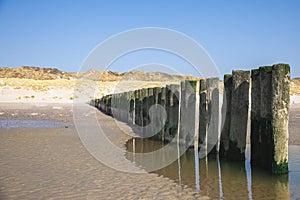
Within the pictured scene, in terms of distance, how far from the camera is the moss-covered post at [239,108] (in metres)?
6.30

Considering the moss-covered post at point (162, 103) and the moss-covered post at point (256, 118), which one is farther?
the moss-covered post at point (162, 103)

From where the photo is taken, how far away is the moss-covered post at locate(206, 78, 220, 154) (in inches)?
279

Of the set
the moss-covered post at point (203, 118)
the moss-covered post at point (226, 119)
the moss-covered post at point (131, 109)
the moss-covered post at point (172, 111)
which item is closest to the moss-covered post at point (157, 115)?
the moss-covered post at point (172, 111)

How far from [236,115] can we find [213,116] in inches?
31.4

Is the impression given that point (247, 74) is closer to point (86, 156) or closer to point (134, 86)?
point (86, 156)

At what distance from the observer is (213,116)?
280 inches

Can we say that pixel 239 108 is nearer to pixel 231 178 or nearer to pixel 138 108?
pixel 231 178

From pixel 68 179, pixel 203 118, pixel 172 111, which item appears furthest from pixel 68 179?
pixel 172 111

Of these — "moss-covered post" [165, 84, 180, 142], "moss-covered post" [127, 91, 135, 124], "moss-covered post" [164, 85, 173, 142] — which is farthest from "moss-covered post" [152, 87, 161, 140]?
"moss-covered post" [127, 91, 135, 124]

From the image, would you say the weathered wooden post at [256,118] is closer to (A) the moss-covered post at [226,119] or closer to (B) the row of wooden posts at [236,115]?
(B) the row of wooden posts at [236,115]

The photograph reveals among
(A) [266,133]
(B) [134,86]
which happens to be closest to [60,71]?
(B) [134,86]

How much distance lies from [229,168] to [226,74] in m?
1.89

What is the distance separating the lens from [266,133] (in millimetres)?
5645

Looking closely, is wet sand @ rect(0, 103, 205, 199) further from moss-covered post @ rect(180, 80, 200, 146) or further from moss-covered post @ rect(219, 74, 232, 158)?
moss-covered post @ rect(180, 80, 200, 146)
